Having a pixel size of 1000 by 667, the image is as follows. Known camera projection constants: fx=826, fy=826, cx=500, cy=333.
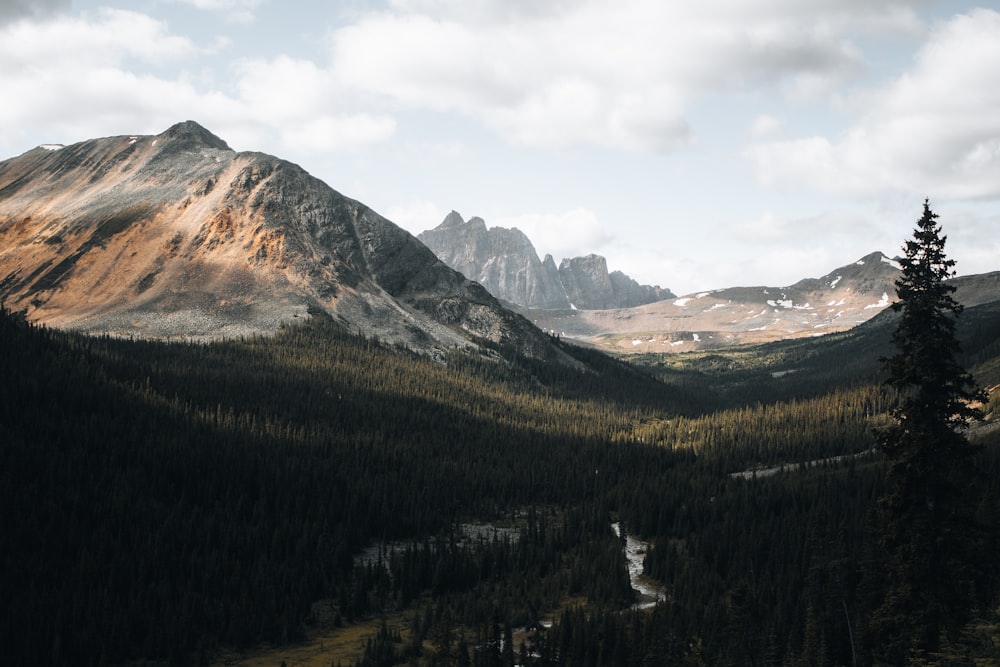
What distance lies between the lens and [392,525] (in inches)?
4884

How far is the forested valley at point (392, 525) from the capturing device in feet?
260

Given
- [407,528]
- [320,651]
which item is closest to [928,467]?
[320,651]

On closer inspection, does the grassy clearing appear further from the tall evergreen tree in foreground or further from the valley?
the tall evergreen tree in foreground

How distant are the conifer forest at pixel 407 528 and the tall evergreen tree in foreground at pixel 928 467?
42 cm

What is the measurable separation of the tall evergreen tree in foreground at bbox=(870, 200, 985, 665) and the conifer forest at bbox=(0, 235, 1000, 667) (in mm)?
418

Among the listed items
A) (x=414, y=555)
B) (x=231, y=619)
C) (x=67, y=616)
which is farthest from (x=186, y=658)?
(x=414, y=555)

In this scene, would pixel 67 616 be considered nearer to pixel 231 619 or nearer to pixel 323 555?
pixel 231 619

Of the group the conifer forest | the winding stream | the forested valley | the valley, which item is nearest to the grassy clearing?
the valley

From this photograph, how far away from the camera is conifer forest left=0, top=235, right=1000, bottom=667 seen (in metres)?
75.8

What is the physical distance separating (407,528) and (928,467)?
91987mm

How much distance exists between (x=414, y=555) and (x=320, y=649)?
25.1 m

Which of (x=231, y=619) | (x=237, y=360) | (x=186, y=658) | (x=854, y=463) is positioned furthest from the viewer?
(x=237, y=360)

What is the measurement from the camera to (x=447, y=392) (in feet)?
643

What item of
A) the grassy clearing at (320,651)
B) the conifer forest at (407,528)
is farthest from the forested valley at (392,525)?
the grassy clearing at (320,651)
